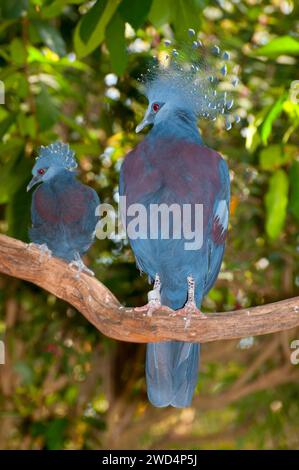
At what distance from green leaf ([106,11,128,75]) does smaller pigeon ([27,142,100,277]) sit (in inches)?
9.6

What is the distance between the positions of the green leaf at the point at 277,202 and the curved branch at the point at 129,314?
1.91ft

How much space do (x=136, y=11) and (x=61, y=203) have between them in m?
0.48

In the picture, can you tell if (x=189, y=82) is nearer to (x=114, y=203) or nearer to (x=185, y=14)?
(x=185, y=14)

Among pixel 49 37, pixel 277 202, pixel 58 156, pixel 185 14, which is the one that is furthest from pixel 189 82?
pixel 49 37

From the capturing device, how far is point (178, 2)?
176 centimetres

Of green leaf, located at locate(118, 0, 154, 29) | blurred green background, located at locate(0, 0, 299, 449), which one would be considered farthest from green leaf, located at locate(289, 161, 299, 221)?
green leaf, located at locate(118, 0, 154, 29)

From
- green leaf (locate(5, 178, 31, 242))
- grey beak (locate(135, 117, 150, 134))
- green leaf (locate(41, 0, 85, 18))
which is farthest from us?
green leaf (locate(41, 0, 85, 18))

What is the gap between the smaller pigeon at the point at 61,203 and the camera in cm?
180

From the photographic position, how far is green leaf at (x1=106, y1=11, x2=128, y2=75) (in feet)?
5.82

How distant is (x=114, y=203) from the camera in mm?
2648

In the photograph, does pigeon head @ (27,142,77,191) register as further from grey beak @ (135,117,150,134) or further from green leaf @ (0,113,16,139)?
green leaf @ (0,113,16,139)

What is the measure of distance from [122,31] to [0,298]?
6.68 ft

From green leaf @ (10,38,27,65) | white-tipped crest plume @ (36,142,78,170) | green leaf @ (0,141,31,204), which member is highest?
white-tipped crest plume @ (36,142,78,170)

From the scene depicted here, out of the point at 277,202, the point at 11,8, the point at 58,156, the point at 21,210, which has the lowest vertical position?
the point at 277,202
